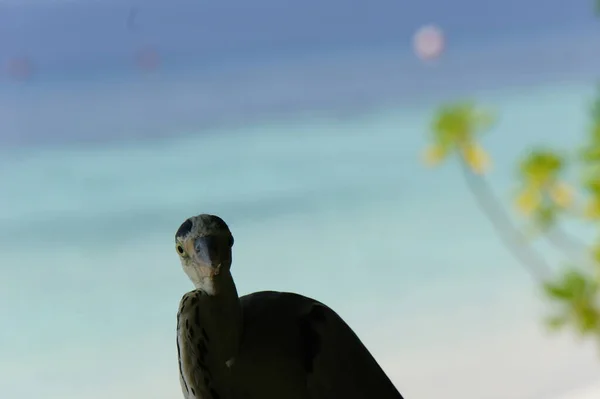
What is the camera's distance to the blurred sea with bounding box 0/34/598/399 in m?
1.34

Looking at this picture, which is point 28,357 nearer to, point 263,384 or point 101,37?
point 101,37

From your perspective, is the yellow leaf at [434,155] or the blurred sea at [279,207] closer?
the blurred sea at [279,207]

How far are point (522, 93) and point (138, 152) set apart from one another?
0.96m

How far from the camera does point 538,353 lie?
5.51 feet

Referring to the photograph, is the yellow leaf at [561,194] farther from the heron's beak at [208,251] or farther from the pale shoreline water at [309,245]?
the heron's beak at [208,251]

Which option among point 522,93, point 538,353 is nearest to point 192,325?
point 538,353

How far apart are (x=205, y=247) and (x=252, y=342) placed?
0.26ft

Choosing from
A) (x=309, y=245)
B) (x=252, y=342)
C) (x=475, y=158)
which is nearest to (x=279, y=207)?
(x=309, y=245)

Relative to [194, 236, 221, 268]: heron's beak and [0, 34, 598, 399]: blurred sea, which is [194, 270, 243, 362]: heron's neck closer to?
[194, 236, 221, 268]: heron's beak

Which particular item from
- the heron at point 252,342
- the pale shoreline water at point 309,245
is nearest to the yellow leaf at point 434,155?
the pale shoreline water at point 309,245

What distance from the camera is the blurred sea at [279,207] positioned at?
1345 mm

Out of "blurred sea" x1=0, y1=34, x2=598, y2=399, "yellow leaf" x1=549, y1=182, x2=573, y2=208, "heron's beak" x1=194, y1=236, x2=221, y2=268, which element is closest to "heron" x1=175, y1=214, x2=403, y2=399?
"heron's beak" x1=194, y1=236, x2=221, y2=268

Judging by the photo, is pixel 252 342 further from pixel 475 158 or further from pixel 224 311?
pixel 475 158

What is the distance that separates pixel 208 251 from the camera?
0.49 metres
